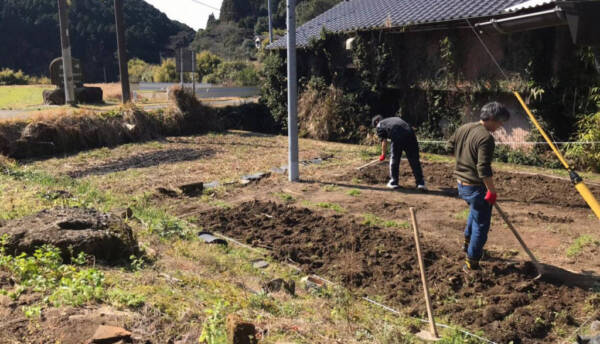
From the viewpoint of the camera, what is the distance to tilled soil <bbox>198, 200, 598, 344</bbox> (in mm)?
4496

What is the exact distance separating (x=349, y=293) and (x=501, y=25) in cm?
842

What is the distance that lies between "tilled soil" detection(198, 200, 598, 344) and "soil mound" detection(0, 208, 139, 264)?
1845 mm

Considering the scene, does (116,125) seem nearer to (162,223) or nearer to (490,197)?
(162,223)

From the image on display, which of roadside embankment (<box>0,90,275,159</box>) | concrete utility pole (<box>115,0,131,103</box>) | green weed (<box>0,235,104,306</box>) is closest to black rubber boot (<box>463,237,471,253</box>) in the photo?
green weed (<box>0,235,104,306</box>)

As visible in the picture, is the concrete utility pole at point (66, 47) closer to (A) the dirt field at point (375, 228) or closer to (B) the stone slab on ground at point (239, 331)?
(A) the dirt field at point (375, 228)

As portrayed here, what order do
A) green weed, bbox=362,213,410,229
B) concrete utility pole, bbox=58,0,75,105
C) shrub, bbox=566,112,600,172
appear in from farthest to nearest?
1. concrete utility pole, bbox=58,0,75,105
2. shrub, bbox=566,112,600,172
3. green weed, bbox=362,213,410,229

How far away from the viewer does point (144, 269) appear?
17.0 feet

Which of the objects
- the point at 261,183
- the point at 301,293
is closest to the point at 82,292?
the point at 301,293

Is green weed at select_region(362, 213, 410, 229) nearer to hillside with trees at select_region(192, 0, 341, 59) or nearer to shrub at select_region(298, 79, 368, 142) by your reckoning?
shrub at select_region(298, 79, 368, 142)

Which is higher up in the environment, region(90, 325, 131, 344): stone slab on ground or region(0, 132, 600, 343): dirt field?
region(90, 325, 131, 344): stone slab on ground

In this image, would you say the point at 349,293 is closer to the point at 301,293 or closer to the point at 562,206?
the point at 301,293

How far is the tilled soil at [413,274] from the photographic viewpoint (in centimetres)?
450

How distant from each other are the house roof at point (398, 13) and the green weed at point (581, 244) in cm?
576

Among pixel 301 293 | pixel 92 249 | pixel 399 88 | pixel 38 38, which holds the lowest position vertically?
pixel 301 293
